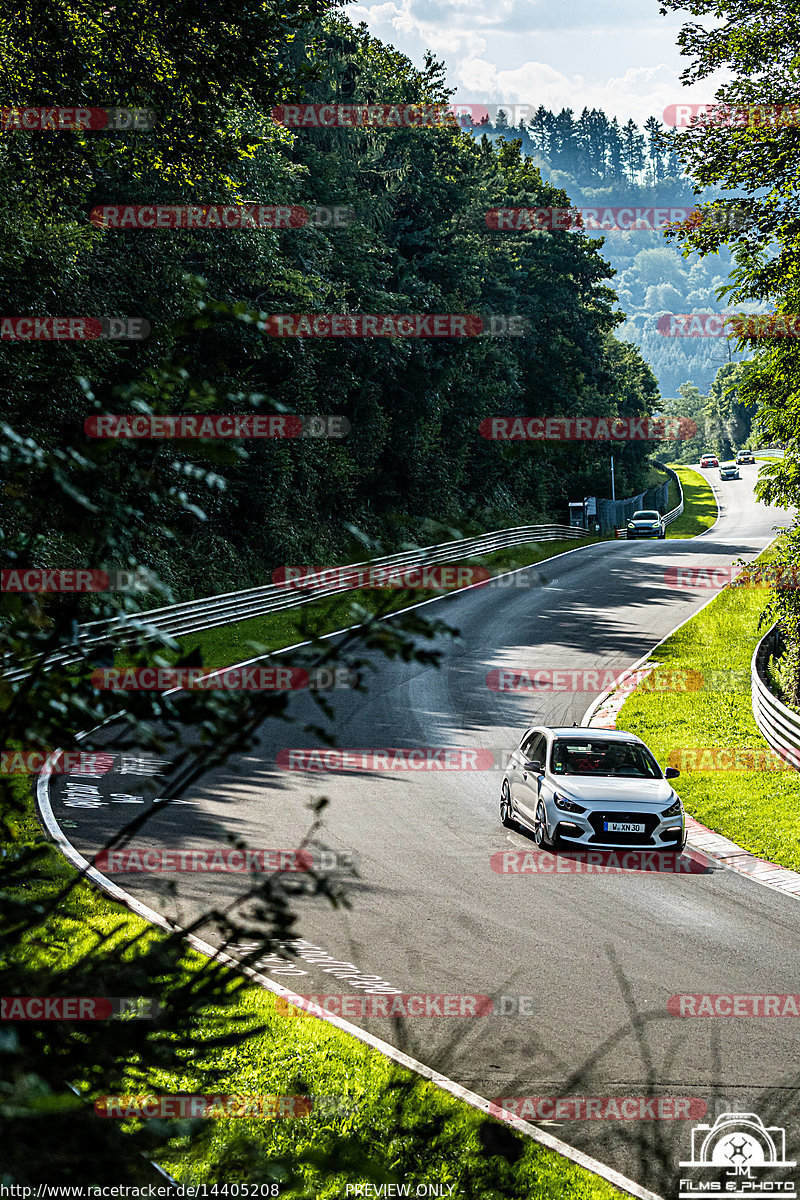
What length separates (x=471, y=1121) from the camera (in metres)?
6.37

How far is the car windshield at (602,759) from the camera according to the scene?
1448cm

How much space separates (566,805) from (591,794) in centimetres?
36

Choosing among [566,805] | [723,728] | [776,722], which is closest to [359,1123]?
[566,805]

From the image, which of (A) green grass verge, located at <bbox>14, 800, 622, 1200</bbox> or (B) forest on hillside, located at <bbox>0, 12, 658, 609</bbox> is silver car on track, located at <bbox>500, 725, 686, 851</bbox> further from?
(A) green grass verge, located at <bbox>14, 800, 622, 1200</bbox>

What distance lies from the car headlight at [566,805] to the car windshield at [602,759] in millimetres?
778

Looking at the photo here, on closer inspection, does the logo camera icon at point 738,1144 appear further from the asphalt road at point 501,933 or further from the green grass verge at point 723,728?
the green grass verge at point 723,728

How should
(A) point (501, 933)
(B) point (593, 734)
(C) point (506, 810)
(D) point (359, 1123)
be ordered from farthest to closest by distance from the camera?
(C) point (506, 810)
(B) point (593, 734)
(A) point (501, 933)
(D) point (359, 1123)

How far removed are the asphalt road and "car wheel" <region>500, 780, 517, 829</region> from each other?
208 millimetres

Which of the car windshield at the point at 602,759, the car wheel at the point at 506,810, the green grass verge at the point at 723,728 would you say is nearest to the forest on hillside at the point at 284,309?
the car windshield at the point at 602,759

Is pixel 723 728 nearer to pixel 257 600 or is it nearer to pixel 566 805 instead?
pixel 566 805

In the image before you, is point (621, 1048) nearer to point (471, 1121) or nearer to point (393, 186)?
point (471, 1121)

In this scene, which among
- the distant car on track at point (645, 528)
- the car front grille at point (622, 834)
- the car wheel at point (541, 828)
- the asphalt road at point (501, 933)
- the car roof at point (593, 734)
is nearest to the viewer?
the asphalt road at point (501, 933)

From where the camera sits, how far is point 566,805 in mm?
13578

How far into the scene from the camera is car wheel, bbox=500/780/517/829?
14977 mm
